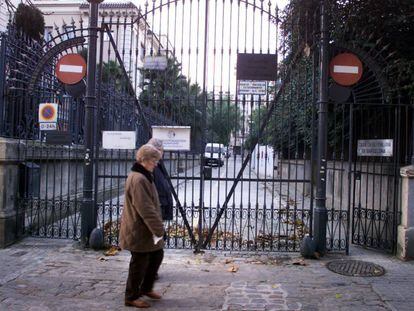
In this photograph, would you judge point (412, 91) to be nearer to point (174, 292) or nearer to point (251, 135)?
point (251, 135)

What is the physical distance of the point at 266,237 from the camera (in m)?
8.36

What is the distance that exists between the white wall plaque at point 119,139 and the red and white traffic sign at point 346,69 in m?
3.38

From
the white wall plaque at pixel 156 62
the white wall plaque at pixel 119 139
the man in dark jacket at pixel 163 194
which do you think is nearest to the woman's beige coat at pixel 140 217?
the man in dark jacket at pixel 163 194

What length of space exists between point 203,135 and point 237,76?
1104 mm

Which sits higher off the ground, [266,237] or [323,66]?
[323,66]

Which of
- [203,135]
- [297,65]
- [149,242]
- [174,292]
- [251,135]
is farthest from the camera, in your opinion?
[251,135]

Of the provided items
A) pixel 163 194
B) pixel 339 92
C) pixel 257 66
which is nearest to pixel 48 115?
pixel 163 194

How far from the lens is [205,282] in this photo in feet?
19.4

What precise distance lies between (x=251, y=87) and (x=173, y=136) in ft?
4.91

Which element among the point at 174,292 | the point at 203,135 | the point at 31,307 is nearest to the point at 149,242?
the point at 174,292

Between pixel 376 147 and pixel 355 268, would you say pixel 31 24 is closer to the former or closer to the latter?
pixel 376 147

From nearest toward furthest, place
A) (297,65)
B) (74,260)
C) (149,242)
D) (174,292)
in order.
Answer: (149,242) → (174,292) → (74,260) → (297,65)

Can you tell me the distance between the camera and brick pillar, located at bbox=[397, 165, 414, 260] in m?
7.02

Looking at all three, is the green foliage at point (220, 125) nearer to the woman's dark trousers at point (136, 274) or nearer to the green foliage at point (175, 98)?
the green foliage at point (175, 98)
